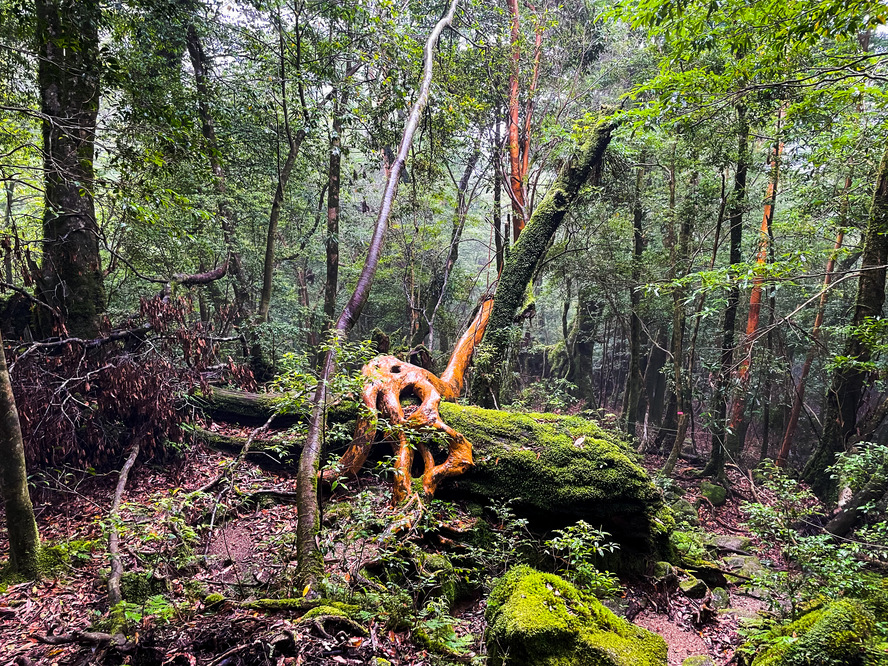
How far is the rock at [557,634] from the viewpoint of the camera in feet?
8.78

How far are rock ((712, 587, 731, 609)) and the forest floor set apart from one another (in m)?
0.14

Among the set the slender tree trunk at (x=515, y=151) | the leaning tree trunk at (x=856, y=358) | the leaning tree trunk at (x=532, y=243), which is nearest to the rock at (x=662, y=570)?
the leaning tree trunk at (x=532, y=243)

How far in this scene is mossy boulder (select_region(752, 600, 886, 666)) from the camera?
2.92 meters

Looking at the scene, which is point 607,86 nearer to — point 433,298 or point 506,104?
point 506,104

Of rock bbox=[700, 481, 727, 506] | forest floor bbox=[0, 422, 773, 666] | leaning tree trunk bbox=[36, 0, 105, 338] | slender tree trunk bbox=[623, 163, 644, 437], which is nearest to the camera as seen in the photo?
forest floor bbox=[0, 422, 773, 666]

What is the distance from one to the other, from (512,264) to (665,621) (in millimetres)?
6875

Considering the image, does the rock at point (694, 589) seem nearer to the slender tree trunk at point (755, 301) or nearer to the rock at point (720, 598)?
the rock at point (720, 598)

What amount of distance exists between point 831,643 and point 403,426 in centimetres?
426

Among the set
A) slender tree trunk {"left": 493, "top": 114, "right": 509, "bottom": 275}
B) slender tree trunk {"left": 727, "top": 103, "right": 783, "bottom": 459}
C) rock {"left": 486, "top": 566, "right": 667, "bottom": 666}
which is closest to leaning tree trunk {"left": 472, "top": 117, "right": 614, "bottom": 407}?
slender tree trunk {"left": 493, "top": 114, "right": 509, "bottom": 275}

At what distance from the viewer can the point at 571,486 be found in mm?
5754

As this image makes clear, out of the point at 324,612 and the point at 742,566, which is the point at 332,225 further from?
the point at 742,566

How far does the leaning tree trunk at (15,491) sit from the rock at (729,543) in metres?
10.3

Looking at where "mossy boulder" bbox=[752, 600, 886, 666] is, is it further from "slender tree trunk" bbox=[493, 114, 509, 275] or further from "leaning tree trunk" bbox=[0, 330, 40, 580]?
"slender tree trunk" bbox=[493, 114, 509, 275]

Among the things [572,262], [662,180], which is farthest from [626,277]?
[662,180]
